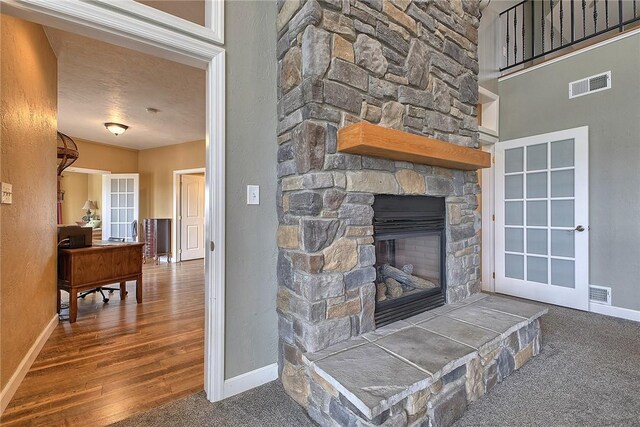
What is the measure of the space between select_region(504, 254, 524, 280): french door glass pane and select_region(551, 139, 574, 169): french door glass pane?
117 cm

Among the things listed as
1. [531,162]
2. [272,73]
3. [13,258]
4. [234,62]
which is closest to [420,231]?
[272,73]

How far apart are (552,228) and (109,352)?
15.1 feet

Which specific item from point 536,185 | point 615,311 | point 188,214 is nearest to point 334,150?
point 536,185

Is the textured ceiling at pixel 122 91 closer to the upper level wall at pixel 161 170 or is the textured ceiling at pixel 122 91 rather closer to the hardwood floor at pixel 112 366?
the upper level wall at pixel 161 170

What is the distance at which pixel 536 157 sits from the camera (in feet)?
11.7

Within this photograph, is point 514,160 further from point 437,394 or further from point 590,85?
point 437,394

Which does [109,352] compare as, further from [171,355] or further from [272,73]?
[272,73]

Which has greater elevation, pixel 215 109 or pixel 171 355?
pixel 215 109

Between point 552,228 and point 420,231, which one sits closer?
point 420,231

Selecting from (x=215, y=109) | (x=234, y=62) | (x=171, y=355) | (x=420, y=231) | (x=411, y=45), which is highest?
(x=411, y=45)

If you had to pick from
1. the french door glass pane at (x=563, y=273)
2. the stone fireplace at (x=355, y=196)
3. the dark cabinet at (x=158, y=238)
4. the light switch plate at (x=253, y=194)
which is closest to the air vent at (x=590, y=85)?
the french door glass pane at (x=563, y=273)

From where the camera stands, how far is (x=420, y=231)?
2.23 m

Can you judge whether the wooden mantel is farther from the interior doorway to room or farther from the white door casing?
the interior doorway to room

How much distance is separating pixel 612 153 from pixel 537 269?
145 cm
